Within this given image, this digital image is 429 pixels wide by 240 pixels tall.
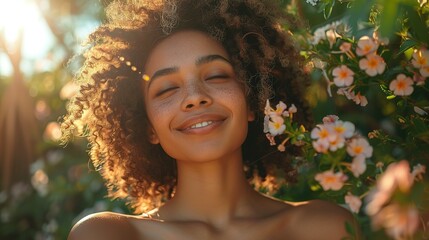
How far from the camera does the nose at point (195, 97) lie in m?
2.72

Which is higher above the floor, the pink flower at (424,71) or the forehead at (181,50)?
the forehead at (181,50)

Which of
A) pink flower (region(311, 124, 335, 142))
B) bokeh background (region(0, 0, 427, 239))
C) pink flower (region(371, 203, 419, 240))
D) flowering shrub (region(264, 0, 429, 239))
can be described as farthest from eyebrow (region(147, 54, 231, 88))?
bokeh background (region(0, 0, 427, 239))

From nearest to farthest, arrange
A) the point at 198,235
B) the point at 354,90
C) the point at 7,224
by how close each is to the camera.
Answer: the point at 354,90 → the point at 198,235 → the point at 7,224

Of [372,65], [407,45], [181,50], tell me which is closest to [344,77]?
[372,65]

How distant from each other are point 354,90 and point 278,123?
31 centimetres

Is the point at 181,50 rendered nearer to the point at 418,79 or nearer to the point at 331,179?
the point at 418,79

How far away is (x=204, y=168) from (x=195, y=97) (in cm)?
26

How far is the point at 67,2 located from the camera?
6.57 meters

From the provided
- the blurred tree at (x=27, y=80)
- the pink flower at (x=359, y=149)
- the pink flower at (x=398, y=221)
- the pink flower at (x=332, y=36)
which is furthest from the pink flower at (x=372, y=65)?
the blurred tree at (x=27, y=80)

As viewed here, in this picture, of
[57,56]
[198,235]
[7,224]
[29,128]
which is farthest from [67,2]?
[198,235]

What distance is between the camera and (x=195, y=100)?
272cm

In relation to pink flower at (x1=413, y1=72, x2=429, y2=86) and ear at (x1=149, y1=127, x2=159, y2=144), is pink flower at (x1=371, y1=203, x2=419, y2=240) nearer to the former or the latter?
pink flower at (x1=413, y1=72, x2=429, y2=86)

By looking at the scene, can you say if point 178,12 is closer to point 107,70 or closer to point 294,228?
point 107,70

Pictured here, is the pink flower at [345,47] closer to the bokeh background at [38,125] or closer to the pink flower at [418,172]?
the pink flower at [418,172]
